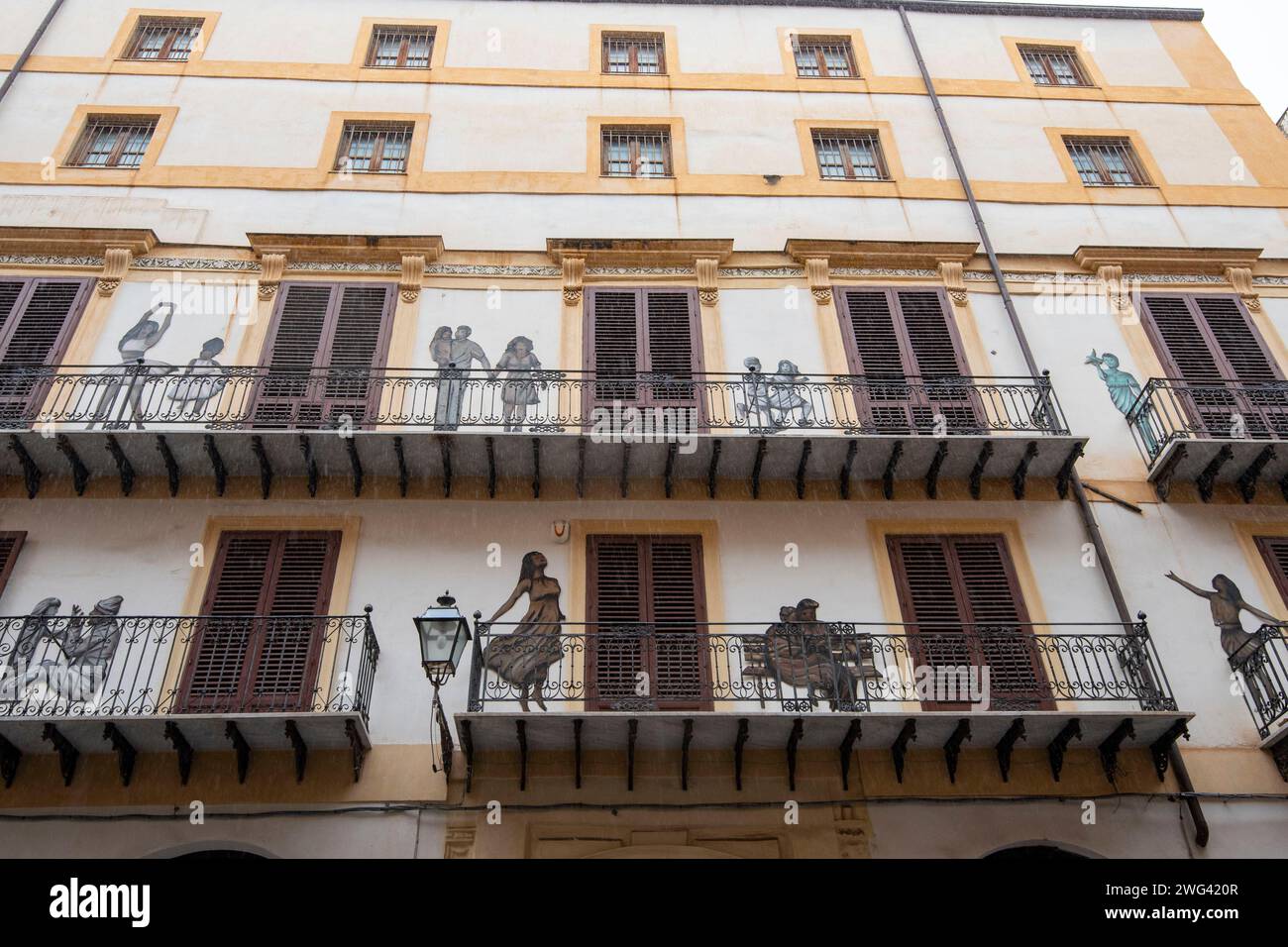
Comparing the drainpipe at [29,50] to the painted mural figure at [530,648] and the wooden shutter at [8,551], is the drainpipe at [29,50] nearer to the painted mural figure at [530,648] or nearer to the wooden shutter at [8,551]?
the wooden shutter at [8,551]

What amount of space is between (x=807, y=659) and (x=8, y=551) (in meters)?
9.01

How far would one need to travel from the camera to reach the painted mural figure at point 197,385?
12.8m

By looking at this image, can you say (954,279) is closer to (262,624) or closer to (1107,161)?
(1107,161)

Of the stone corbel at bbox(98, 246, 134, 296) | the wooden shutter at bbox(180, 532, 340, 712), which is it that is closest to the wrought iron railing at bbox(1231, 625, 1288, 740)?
the wooden shutter at bbox(180, 532, 340, 712)

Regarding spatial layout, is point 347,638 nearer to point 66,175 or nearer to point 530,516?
point 530,516

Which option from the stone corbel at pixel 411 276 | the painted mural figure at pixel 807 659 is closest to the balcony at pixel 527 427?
the stone corbel at pixel 411 276

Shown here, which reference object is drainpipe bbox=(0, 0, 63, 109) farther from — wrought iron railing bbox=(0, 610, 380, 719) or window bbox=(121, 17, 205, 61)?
wrought iron railing bbox=(0, 610, 380, 719)

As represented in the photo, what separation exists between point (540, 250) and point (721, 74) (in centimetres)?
548

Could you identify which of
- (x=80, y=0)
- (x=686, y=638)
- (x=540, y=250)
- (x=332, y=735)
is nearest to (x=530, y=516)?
(x=686, y=638)

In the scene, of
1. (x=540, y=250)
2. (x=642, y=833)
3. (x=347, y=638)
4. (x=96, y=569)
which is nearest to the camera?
(x=642, y=833)

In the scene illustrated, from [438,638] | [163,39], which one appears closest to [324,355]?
[438,638]

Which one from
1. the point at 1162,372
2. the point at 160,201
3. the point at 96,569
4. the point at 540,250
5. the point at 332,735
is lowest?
the point at 332,735

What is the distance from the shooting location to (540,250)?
15156 millimetres

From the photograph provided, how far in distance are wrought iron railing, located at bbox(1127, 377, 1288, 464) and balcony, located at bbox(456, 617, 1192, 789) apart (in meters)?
3.15
